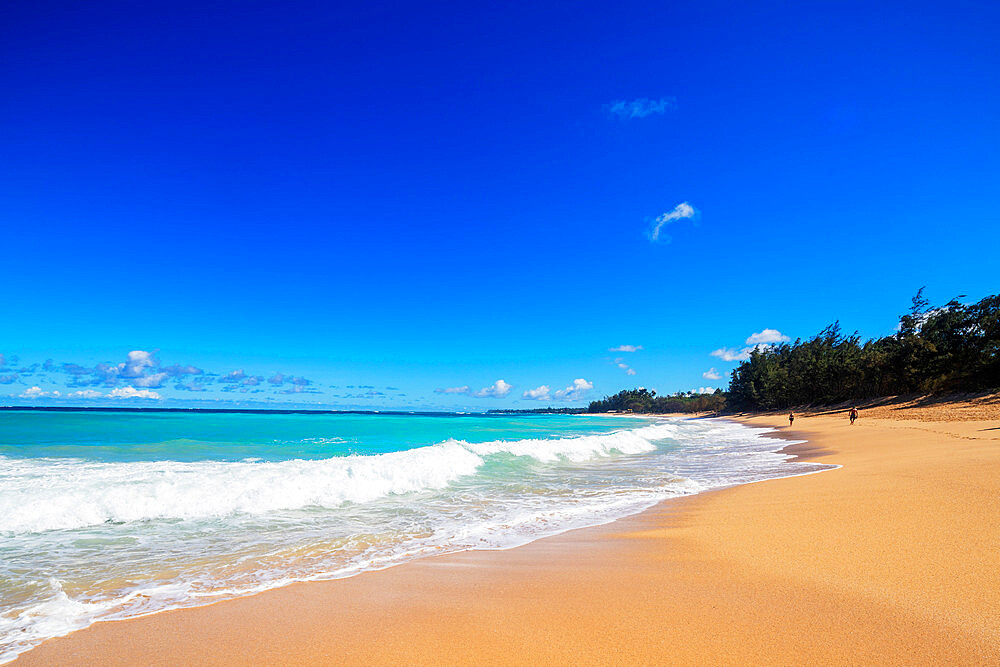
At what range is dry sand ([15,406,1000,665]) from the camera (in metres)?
2.83

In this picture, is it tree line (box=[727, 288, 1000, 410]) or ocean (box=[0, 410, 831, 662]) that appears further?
tree line (box=[727, 288, 1000, 410])

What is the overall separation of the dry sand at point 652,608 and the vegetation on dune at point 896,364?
46104 millimetres

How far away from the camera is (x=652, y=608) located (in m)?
3.45

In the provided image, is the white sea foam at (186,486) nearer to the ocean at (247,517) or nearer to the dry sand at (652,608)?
the ocean at (247,517)

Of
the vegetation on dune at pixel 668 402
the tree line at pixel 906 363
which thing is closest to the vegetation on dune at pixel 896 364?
the tree line at pixel 906 363

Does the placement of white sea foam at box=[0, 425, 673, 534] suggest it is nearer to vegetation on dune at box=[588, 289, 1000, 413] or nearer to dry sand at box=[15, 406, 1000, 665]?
dry sand at box=[15, 406, 1000, 665]

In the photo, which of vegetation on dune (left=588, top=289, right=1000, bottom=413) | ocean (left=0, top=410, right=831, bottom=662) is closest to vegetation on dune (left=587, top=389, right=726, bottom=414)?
vegetation on dune (left=588, top=289, right=1000, bottom=413)

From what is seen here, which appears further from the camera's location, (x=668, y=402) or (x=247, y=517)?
(x=668, y=402)

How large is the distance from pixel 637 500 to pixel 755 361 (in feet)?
312

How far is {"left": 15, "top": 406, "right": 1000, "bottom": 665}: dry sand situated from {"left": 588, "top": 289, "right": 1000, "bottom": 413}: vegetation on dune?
4610cm

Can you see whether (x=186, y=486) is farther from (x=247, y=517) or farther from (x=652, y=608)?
(x=652, y=608)

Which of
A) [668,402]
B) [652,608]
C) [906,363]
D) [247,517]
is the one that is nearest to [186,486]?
[247,517]

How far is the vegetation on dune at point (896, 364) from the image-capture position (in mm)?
40000

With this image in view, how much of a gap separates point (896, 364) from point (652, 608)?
5972 cm
